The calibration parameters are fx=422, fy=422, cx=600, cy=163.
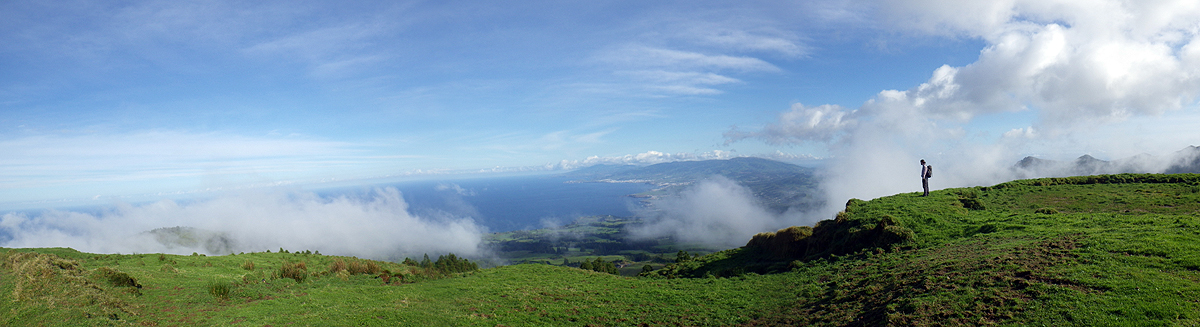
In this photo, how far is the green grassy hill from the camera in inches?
485

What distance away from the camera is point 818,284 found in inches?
850

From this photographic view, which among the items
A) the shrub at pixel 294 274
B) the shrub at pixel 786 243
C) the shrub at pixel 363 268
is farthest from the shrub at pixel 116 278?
the shrub at pixel 786 243

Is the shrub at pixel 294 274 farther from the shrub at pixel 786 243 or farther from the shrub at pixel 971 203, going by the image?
the shrub at pixel 971 203

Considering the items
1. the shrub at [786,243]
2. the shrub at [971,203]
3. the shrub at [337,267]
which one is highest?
the shrub at [971,203]

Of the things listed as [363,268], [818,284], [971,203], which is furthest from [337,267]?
[971,203]

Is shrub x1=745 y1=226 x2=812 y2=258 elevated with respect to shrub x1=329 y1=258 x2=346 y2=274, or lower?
lower

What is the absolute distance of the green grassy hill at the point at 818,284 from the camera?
1231 cm

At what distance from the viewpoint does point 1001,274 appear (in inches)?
573

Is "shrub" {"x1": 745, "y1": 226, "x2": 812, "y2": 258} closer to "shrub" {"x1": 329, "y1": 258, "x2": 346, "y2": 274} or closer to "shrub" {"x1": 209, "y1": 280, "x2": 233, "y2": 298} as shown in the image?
"shrub" {"x1": 329, "y1": 258, "x2": 346, "y2": 274}

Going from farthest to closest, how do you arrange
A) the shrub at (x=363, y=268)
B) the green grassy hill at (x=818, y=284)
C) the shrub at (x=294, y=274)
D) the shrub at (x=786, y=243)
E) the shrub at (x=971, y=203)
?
the shrub at (x=786, y=243) < the shrub at (x=971, y=203) < the shrub at (x=363, y=268) < the shrub at (x=294, y=274) < the green grassy hill at (x=818, y=284)

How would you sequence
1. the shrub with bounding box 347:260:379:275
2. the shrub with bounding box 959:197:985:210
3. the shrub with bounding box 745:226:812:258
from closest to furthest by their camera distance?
the shrub with bounding box 347:260:379:275
the shrub with bounding box 959:197:985:210
the shrub with bounding box 745:226:812:258

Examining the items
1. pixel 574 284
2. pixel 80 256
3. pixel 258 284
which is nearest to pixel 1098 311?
pixel 574 284

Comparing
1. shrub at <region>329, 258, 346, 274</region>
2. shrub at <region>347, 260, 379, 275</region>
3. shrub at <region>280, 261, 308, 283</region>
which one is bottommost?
shrub at <region>347, 260, 379, 275</region>

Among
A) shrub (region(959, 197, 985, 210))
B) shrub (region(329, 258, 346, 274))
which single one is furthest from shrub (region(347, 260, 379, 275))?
shrub (region(959, 197, 985, 210))
